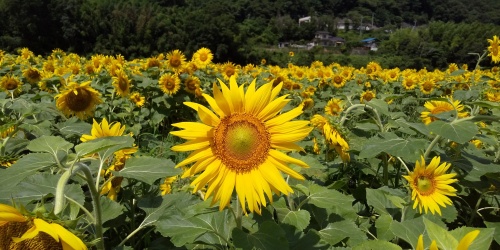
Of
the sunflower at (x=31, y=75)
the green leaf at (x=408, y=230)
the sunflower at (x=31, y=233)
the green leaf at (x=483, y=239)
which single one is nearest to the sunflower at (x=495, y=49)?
the green leaf at (x=408, y=230)

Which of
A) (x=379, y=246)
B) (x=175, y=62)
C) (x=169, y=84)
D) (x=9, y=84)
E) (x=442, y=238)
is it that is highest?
(x=442, y=238)

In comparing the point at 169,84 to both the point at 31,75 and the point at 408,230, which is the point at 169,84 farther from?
the point at 408,230

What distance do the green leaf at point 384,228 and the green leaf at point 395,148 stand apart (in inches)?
12.7

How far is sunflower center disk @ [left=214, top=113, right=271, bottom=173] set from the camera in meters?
1.30

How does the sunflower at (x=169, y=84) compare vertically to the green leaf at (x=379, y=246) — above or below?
below

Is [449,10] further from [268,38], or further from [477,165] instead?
[477,165]

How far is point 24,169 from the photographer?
121 centimetres

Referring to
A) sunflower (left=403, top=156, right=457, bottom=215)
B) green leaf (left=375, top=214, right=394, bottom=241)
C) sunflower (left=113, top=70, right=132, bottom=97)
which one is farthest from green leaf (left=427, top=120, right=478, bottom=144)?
sunflower (left=113, top=70, right=132, bottom=97)

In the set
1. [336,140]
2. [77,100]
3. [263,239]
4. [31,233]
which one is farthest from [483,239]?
[77,100]

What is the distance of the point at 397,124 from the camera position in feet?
7.62

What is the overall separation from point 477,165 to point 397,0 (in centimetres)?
9574

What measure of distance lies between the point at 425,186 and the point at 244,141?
3.59 ft

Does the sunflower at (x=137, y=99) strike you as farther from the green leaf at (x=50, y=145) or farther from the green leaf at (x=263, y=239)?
the green leaf at (x=263, y=239)

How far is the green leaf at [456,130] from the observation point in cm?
176
